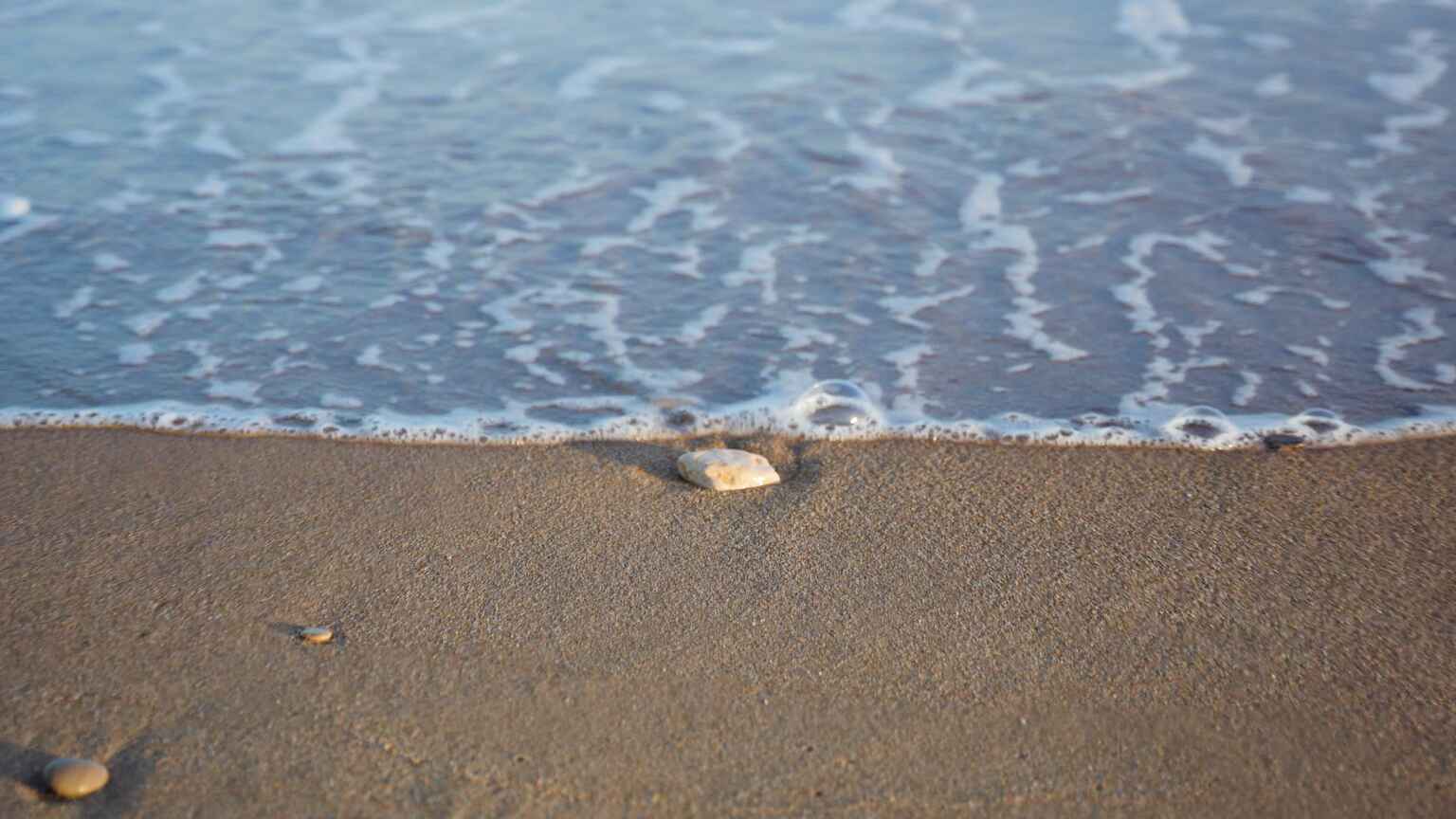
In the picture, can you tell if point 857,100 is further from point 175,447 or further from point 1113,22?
point 175,447

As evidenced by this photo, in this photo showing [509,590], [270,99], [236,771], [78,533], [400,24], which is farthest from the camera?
[400,24]

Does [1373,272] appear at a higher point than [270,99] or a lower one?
lower

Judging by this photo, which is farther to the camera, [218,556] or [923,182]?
[923,182]

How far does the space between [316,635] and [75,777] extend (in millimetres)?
492

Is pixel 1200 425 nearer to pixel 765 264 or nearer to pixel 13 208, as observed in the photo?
pixel 765 264

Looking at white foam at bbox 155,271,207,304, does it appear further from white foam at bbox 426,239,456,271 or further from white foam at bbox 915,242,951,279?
white foam at bbox 915,242,951,279

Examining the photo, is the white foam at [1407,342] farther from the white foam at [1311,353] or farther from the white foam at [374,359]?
the white foam at [374,359]

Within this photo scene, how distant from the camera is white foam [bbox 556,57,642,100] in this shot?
5859mm

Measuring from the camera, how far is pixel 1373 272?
4.07 m

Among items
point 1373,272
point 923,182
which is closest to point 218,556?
point 923,182

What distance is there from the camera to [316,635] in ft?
7.64

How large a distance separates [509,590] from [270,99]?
412 centimetres

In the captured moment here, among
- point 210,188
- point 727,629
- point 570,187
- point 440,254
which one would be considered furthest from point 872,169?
point 727,629

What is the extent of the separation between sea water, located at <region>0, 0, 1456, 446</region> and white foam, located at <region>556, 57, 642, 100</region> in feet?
0.11
